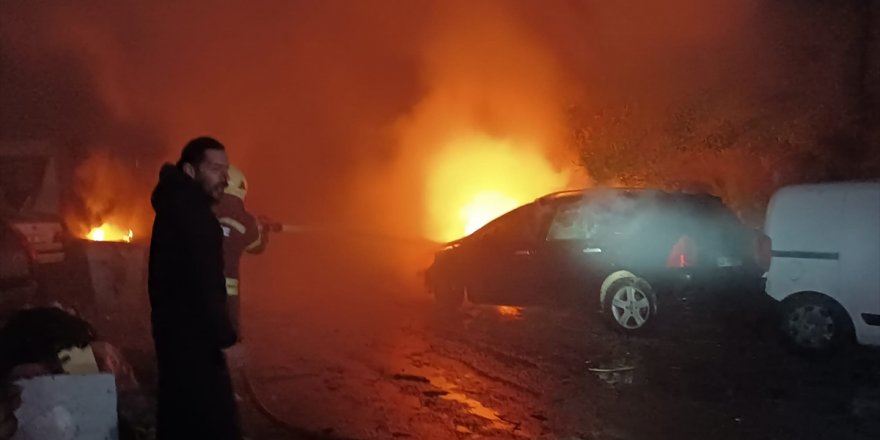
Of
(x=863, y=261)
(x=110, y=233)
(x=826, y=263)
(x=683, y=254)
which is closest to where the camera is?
(x=863, y=261)

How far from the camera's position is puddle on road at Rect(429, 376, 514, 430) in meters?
6.80

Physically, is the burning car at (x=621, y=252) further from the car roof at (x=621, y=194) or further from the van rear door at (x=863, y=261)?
the van rear door at (x=863, y=261)

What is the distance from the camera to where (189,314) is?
373 cm

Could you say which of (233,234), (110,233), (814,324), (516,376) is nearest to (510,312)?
(516,376)

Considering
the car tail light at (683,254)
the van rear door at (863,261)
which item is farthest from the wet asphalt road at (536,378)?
the car tail light at (683,254)

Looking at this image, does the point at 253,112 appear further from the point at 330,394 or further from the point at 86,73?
the point at 330,394

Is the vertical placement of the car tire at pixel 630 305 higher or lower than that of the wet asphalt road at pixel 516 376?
Answer: higher

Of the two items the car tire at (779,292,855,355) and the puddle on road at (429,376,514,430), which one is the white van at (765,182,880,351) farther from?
the puddle on road at (429,376,514,430)

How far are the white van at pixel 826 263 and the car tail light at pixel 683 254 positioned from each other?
84 cm

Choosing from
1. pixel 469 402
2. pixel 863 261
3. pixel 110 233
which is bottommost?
pixel 469 402

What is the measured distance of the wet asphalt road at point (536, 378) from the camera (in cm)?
678

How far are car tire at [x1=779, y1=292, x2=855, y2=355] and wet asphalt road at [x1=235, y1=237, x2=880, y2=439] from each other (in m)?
0.17

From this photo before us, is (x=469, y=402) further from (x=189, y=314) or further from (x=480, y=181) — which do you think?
(x=480, y=181)

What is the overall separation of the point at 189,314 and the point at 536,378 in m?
5.12
